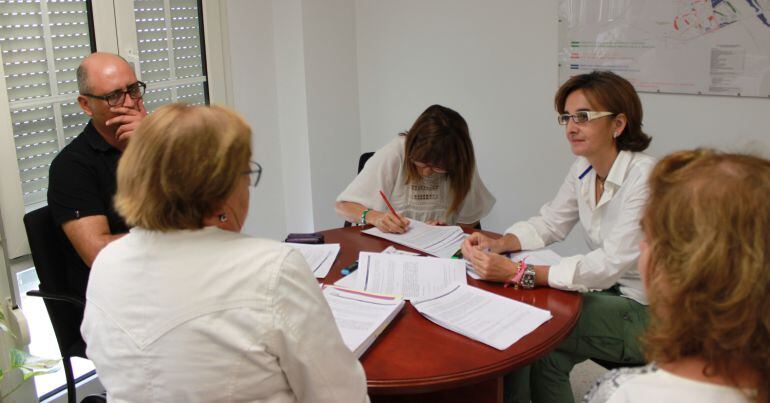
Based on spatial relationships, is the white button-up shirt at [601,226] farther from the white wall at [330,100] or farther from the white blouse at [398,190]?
the white wall at [330,100]

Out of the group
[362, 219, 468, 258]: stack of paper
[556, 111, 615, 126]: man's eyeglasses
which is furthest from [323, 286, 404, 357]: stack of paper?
[556, 111, 615, 126]: man's eyeglasses

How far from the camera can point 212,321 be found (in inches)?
45.3

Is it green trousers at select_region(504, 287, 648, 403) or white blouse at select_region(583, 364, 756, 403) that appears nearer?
white blouse at select_region(583, 364, 756, 403)

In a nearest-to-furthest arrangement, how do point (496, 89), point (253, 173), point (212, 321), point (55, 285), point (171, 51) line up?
point (212, 321)
point (253, 173)
point (55, 285)
point (171, 51)
point (496, 89)

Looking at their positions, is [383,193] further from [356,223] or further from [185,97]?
[185,97]

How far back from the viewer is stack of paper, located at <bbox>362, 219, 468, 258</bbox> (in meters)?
2.24

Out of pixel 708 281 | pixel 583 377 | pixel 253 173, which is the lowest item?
pixel 583 377

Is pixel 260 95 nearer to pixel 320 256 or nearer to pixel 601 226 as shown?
pixel 320 256

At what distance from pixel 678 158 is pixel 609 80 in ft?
3.95

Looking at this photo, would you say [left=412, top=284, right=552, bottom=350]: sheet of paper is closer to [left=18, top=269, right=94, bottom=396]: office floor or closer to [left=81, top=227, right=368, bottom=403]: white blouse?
[left=81, top=227, right=368, bottom=403]: white blouse

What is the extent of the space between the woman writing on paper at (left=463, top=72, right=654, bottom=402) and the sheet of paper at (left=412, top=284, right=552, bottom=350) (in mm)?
158

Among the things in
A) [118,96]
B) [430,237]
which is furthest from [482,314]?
[118,96]

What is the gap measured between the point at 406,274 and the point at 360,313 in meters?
0.32

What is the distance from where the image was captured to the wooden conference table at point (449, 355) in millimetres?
1493
